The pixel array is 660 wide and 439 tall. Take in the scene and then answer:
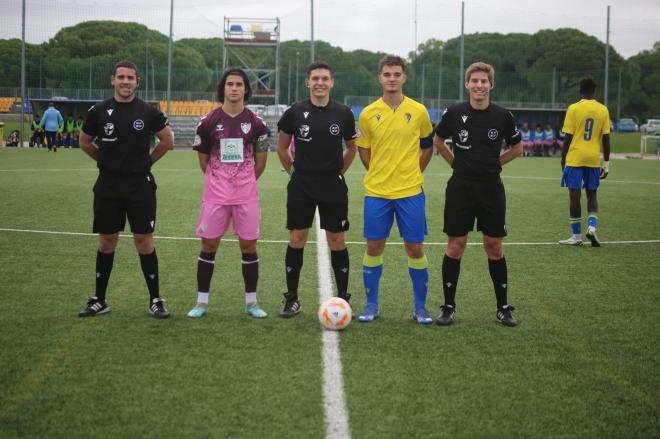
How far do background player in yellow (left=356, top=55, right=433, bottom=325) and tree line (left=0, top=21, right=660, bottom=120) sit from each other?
38575 mm

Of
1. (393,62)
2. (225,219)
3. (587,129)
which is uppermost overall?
(393,62)

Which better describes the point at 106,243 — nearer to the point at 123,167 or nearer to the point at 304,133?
the point at 123,167

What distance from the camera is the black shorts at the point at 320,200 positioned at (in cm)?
611

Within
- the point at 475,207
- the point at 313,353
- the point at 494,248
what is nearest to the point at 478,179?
the point at 475,207

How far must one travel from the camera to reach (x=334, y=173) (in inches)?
242

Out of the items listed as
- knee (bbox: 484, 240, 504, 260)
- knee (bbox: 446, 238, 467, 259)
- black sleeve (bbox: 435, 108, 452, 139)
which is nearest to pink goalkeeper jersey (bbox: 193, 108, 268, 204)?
black sleeve (bbox: 435, 108, 452, 139)

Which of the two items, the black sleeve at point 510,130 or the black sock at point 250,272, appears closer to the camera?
the black sleeve at point 510,130

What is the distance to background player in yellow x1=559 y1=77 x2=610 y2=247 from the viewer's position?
→ 33.3 ft

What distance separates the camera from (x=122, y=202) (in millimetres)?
6074

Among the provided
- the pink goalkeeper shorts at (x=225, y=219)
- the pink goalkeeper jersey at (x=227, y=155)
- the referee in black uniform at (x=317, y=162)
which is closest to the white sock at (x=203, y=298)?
the pink goalkeeper shorts at (x=225, y=219)

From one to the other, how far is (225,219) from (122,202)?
896 mm

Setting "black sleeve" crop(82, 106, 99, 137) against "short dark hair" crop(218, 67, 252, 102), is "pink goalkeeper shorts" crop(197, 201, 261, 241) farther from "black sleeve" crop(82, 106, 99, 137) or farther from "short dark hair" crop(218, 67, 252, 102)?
"black sleeve" crop(82, 106, 99, 137)

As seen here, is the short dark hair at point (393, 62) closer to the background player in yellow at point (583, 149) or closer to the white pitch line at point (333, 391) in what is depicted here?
the white pitch line at point (333, 391)

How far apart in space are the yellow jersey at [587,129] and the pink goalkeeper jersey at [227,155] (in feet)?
19.3
